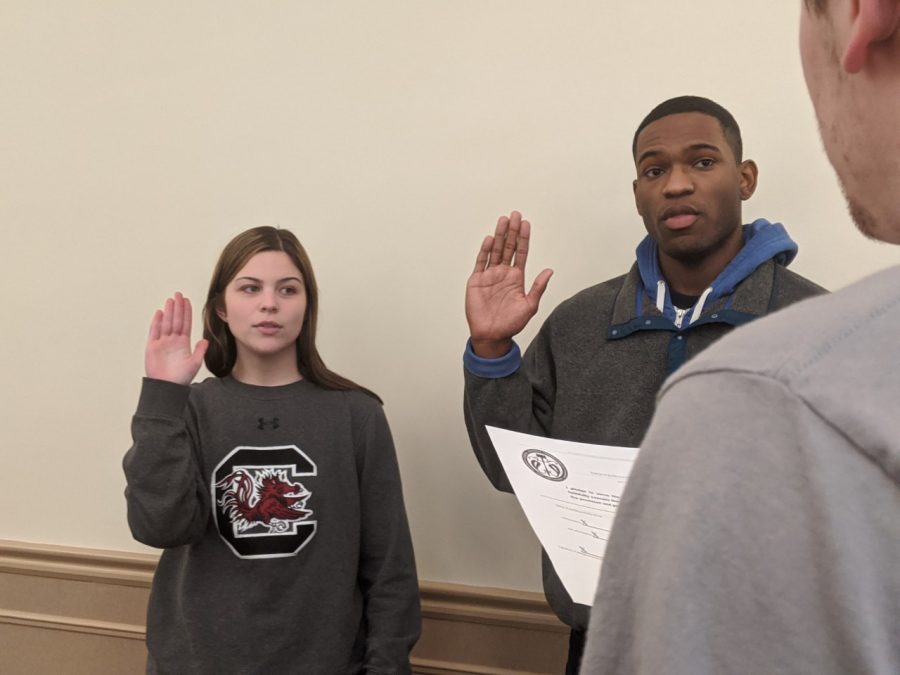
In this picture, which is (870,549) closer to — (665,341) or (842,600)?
(842,600)

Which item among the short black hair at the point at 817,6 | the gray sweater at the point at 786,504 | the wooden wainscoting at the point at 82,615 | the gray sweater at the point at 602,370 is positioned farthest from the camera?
the wooden wainscoting at the point at 82,615

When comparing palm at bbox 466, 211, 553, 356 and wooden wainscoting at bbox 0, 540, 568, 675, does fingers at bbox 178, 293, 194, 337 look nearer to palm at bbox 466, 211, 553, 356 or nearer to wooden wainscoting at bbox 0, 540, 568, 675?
palm at bbox 466, 211, 553, 356

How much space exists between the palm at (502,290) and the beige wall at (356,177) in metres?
0.37

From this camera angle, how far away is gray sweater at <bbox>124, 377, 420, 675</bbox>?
A: 1.44 meters

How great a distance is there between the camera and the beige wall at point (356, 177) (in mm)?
1720

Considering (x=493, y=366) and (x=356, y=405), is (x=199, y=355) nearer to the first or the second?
(x=356, y=405)

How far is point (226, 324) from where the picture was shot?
1701 mm

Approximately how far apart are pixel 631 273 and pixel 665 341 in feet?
0.57

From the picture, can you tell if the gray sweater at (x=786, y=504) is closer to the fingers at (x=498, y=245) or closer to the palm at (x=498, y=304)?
the palm at (x=498, y=304)

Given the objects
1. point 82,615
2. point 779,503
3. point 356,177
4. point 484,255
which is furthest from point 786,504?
point 82,615

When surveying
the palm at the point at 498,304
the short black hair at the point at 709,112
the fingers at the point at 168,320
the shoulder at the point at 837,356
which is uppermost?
the short black hair at the point at 709,112

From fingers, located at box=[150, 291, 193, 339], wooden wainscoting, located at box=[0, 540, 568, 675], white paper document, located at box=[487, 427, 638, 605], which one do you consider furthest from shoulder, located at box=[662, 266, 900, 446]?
wooden wainscoting, located at box=[0, 540, 568, 675]

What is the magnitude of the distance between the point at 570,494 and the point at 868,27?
64cm

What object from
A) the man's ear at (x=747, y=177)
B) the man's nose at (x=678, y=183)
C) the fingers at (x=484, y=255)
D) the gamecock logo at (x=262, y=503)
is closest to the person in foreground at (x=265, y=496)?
the gamecock logo at (x=262, y=503)
